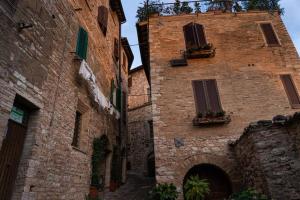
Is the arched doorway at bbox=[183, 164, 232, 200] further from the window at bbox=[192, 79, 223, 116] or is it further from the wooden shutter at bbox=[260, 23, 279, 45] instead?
the wooden shutter at bbox=[260, 23, 279, 45]

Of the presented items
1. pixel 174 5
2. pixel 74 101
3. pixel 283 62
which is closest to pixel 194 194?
pixel 74 101

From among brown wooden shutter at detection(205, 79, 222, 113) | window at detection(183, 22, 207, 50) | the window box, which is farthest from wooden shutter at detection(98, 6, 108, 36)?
brown wooden shutter at detection(205, 79, 222, 113)

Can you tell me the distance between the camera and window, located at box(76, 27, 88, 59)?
8.97m

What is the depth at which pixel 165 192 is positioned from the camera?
704cm

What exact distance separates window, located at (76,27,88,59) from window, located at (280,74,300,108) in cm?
792

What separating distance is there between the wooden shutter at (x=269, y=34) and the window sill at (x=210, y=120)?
15.0 feet

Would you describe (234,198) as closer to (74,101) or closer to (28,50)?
(74,101)

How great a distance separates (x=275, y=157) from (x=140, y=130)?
11.8 meters

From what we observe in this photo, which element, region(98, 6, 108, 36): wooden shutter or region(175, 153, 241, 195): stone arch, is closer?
region(175, 153, 241, 195): stone arch

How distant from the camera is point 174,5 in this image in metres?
11.9

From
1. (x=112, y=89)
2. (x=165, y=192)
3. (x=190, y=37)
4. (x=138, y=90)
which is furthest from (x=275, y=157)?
(x=138, y=90)

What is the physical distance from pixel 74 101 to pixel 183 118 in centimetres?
393

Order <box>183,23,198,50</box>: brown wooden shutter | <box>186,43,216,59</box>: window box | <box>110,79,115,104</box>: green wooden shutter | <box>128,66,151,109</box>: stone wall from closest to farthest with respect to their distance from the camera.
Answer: <box>186,43,216,59</box>: window box < <box>183,23,198,50</box>: brown wooden shutter < <box>110,79,115,104</box>: green wooden shutter < <box>128,66,151,109</box>: stone wall

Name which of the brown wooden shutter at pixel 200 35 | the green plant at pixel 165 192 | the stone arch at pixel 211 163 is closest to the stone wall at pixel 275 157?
the stone arch at pixel 211 163
